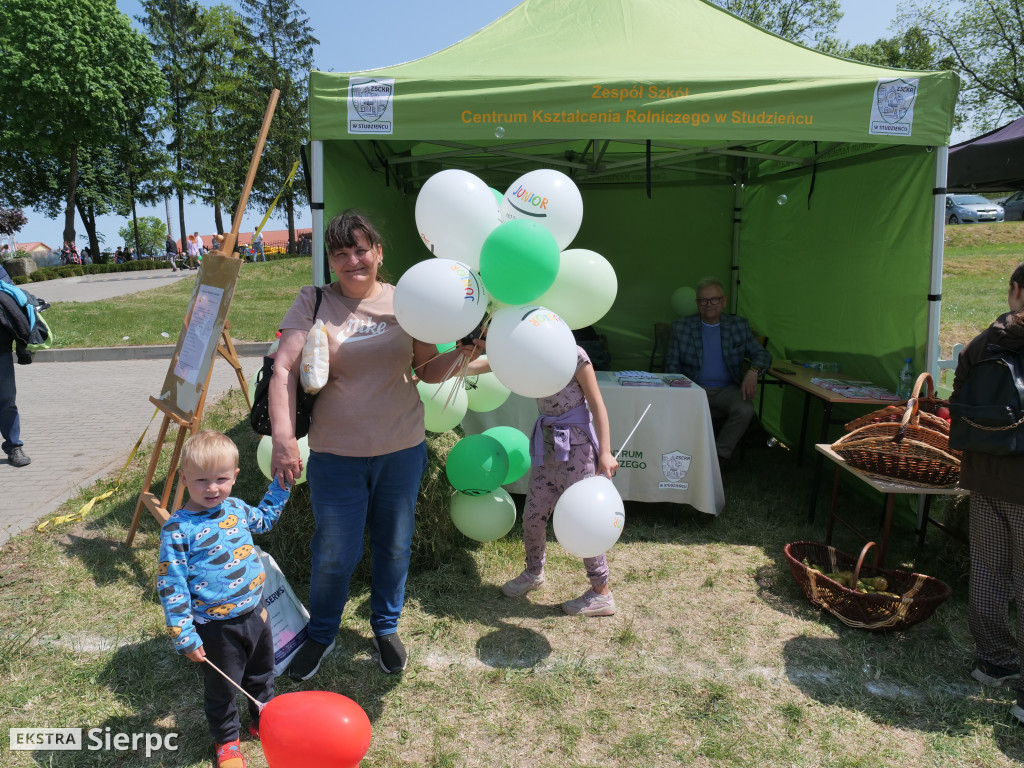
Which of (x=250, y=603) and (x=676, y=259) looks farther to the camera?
(x=676, y=259)

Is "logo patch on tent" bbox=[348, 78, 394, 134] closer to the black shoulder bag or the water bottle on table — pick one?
the black shoulder bag

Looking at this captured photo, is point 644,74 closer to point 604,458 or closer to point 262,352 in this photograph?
point 604,458

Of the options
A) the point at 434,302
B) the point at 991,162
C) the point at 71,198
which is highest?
the point at 71,198

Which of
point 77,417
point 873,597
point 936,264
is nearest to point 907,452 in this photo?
point 873,597

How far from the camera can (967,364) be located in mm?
2512

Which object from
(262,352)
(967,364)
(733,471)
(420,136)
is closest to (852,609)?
(967,364)

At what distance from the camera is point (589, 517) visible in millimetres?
2602

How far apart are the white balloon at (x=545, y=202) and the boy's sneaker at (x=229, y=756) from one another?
6.97ft

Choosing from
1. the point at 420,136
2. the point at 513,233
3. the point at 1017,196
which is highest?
the point at 1017,196

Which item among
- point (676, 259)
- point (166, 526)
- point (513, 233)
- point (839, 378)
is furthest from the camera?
point (676, 259)

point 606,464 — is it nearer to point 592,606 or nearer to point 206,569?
point 592,606

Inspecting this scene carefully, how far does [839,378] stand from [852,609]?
90.7 inches

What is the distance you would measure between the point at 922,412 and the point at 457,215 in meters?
2.52

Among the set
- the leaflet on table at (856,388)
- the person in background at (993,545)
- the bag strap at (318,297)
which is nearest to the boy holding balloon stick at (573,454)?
the bag strap at (318,297)
